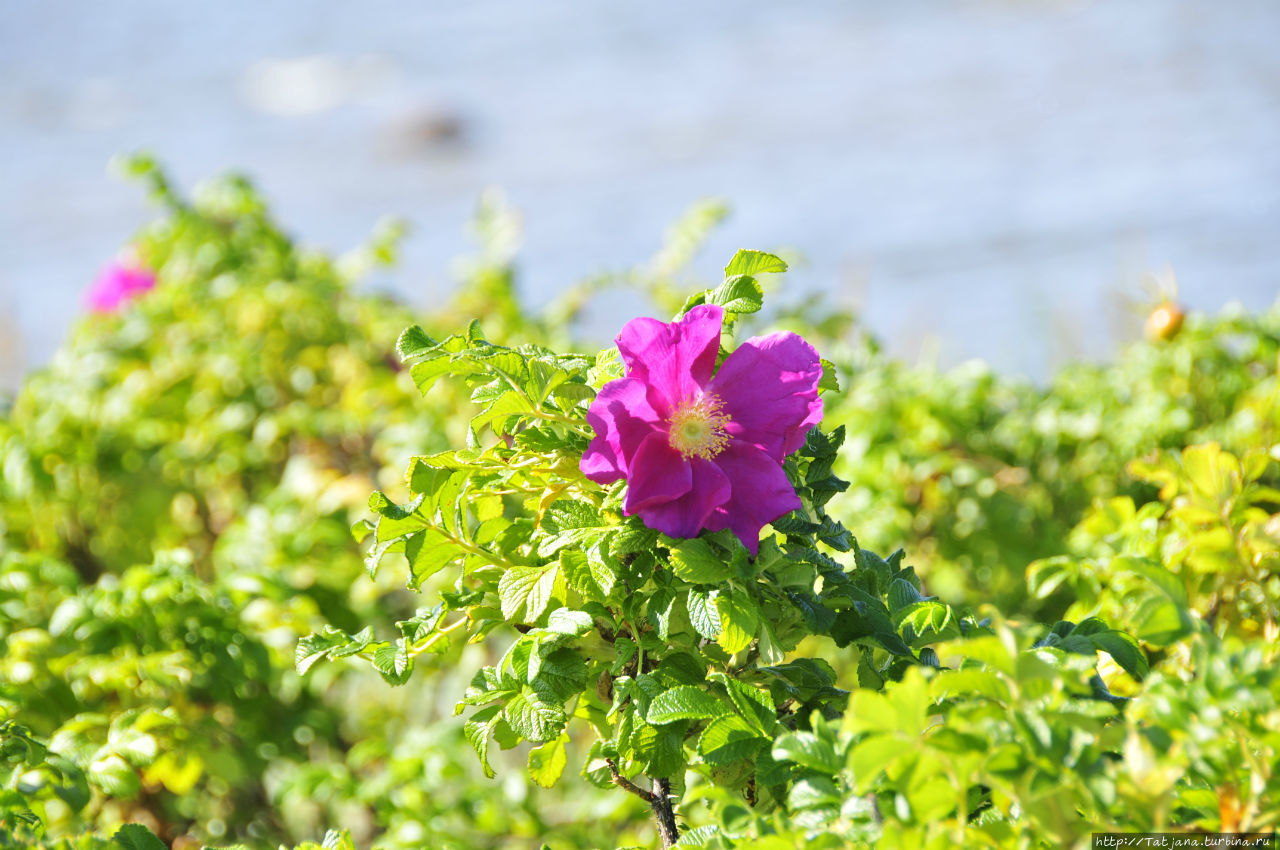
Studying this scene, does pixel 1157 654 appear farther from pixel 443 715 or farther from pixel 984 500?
pixel 443 715

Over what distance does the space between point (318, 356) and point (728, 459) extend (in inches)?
62.0

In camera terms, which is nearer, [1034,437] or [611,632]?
[611,632]

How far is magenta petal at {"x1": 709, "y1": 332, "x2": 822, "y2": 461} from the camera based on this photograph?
0.80 m

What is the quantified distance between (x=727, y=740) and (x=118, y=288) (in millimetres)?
2235

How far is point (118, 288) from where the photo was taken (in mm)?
2572

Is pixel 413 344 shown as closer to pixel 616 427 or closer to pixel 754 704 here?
pixel 616 427

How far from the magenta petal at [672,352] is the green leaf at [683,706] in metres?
0.19

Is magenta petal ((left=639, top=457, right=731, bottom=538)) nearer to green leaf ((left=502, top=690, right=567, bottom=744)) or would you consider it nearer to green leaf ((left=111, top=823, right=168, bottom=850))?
green leaf ((left=502, top=690, right=567, bottom=744))

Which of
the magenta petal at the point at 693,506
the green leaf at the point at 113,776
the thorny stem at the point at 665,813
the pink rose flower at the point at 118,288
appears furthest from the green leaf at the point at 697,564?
the pink rose flower at the point at 118,288

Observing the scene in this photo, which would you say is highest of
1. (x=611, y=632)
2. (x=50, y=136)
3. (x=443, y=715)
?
(x=611, y=632)

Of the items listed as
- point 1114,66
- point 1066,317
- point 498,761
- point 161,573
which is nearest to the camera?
point 161,573

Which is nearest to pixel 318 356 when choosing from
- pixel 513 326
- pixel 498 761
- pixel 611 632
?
pixel 513 326

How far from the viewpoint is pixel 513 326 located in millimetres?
2154

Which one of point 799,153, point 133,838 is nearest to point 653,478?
point 133,838
